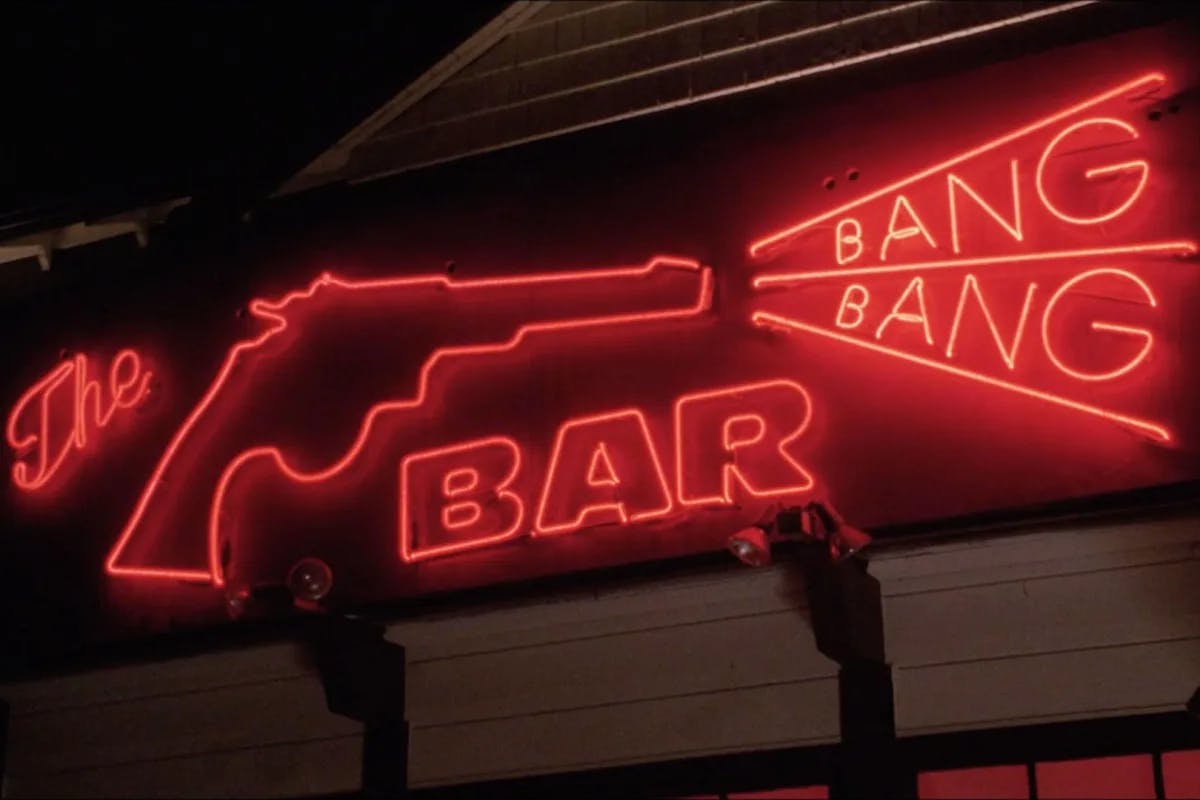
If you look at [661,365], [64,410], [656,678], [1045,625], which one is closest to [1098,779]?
[1045,625]

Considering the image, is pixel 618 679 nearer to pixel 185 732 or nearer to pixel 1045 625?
pixel 1045 625

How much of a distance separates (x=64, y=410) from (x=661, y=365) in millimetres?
4343

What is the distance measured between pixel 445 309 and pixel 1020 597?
151 inches

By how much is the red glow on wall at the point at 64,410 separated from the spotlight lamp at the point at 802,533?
479 cm

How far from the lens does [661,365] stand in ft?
28.8

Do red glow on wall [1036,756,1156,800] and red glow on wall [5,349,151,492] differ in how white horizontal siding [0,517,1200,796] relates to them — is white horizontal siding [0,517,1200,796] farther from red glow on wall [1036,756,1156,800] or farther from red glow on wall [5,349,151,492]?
red glow on wall [5,349,151,492]

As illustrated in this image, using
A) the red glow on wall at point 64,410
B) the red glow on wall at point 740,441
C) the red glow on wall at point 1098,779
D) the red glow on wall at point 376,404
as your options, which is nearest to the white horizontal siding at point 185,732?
the red glow on wall at point 376,404

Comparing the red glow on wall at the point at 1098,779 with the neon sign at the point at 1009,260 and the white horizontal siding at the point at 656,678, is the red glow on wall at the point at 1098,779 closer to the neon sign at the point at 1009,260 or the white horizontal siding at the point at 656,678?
the white horizontal siding at the point at 656,678

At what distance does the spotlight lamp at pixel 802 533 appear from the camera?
720 centimetres

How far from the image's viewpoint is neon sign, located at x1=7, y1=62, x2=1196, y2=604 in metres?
7.81

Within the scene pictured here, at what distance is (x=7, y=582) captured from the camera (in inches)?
408

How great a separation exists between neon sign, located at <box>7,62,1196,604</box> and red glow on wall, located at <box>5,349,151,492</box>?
5 centimetres

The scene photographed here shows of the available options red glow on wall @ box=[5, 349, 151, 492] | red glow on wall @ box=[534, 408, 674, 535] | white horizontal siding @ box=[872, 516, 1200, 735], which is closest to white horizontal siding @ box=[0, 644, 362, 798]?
red glow on wall @ box=[5, 349, 151, 492]

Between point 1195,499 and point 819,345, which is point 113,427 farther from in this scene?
point 1195,499
